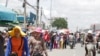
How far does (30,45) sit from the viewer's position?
10.1 metres

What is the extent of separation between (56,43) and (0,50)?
30044 mm

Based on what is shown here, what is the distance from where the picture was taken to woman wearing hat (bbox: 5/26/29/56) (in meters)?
9.29

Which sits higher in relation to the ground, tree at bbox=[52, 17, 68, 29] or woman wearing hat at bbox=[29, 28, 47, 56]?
woman wearing hat at bbox=[29, 28, 47, 56]

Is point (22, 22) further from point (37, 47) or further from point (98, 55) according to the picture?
point (37, 47)

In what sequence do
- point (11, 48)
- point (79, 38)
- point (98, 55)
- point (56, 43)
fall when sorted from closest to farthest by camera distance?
point (11, 48) < point (98, 55) < point (56, 43) < point (79, 38)

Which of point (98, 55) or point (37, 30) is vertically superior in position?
point (37, 30)

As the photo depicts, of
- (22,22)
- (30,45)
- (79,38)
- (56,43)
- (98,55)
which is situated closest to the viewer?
(30,45)

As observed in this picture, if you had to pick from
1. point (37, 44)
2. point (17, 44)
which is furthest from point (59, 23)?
point (17, 44)

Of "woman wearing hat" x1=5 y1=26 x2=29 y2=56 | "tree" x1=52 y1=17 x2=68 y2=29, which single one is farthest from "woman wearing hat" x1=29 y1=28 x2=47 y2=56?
"tree" x1=52 y1=17 x2=68 y2=29

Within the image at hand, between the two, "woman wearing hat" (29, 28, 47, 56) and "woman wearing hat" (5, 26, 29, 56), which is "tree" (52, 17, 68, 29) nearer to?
"woman wearing hat" (29, 28, 47, 56)

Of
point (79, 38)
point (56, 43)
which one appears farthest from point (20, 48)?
point (79, 38)

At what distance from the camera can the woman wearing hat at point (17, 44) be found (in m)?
9.29

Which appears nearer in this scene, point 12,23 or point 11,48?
point 11,48

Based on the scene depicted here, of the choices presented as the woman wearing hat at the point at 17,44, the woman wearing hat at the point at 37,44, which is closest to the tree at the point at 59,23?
the woman wearing hat at the point at 37,44
